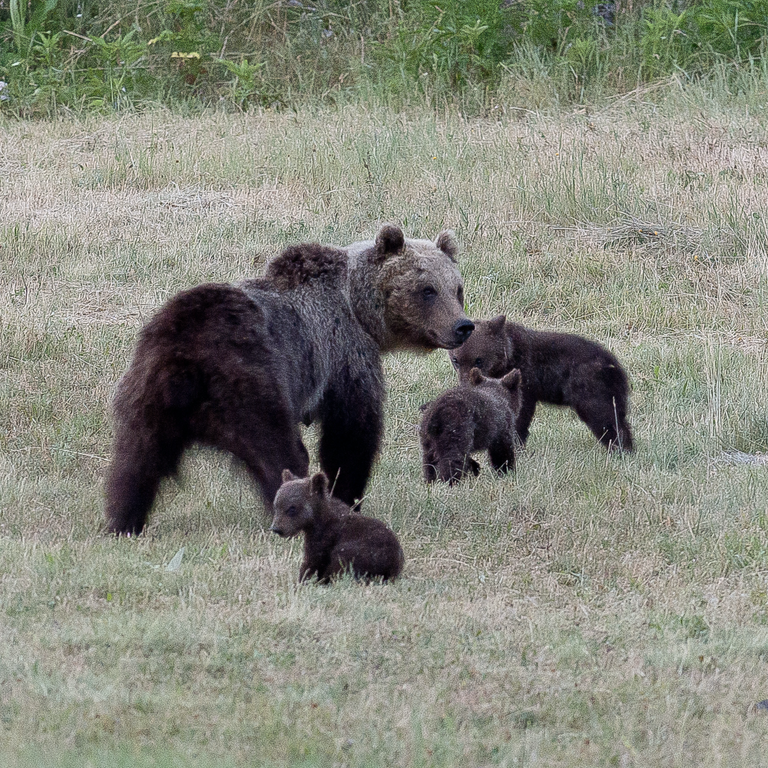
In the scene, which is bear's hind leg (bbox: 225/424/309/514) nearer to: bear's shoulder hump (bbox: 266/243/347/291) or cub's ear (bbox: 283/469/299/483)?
cub's ear (bbox: 283/469/299/483)

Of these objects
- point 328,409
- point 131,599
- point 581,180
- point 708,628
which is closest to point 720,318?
point 581,180

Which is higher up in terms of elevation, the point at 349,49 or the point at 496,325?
the point at 496,325

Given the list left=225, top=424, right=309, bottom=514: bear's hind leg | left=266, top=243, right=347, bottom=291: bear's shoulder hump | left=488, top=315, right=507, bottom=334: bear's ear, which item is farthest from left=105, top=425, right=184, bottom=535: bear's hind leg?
Result: left=488, top=315, right=507, bottom=334: bear's ear

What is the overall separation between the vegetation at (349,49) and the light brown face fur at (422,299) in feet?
38.4

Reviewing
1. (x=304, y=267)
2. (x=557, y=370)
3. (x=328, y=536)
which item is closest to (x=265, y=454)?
(x=328, y=536)

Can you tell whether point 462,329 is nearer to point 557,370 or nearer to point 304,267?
point 304,267

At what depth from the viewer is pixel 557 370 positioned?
9.70 m

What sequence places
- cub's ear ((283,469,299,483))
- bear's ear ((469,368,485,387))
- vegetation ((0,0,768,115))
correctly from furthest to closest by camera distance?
vegetation ((0,0,768,115)) → bear's ear ((469,368,485,387)) → cub's ear ((283,469,299,483))

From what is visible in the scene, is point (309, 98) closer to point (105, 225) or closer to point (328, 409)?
point (105, 225)

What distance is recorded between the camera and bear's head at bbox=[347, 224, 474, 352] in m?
7.69

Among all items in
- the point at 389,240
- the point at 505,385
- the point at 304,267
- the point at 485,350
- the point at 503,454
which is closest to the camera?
the point at 304,267

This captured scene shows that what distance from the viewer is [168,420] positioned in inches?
244

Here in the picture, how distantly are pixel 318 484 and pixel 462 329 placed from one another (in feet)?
7.06

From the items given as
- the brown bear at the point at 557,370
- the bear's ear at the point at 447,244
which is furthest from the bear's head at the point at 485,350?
the bear's ear at the point at 447,244
